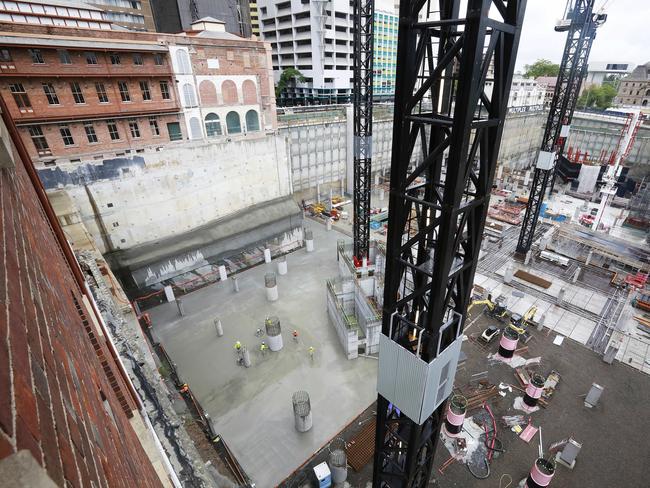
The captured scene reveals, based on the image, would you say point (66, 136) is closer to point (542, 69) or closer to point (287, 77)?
point (287, 77)

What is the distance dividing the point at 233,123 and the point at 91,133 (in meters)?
9.06

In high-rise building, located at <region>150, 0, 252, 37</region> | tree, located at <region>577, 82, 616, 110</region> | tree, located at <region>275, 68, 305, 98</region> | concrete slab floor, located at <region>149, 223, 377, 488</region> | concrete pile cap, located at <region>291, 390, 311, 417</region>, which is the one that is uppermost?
high-rise building, located at <region>150, 0, 252, 37</region>

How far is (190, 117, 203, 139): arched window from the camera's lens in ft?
77.4

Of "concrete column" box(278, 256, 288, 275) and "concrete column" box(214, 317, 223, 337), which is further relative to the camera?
"concrete column" box(278, 256, 288, 275)

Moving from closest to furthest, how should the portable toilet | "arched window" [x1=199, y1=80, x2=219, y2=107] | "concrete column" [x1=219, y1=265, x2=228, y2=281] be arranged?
the portable toilet < "arched window" [x1=199, y1=80, x2=219, y2=107] < "concrete column" [x1=219, y1=265, x2=228, y2=281]

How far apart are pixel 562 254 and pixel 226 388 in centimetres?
2614

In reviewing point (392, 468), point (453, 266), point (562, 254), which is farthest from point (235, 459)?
point (562, 254)

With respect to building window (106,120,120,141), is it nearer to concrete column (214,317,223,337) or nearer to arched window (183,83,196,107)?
arched window (183,83,196,107)

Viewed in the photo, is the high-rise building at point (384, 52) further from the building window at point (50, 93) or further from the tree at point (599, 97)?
the tree at point (599, 97)

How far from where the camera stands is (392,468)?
965cm

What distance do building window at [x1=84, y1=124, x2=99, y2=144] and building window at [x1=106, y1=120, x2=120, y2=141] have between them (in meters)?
0.79

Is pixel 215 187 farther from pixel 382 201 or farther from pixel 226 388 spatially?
pixel 382 201

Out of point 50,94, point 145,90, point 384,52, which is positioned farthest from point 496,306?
point 384,52

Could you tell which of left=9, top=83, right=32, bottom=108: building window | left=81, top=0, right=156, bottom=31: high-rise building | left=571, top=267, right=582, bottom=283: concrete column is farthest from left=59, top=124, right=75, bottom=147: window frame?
left=81, top=0, right=156, bottom=31: high-rise building
